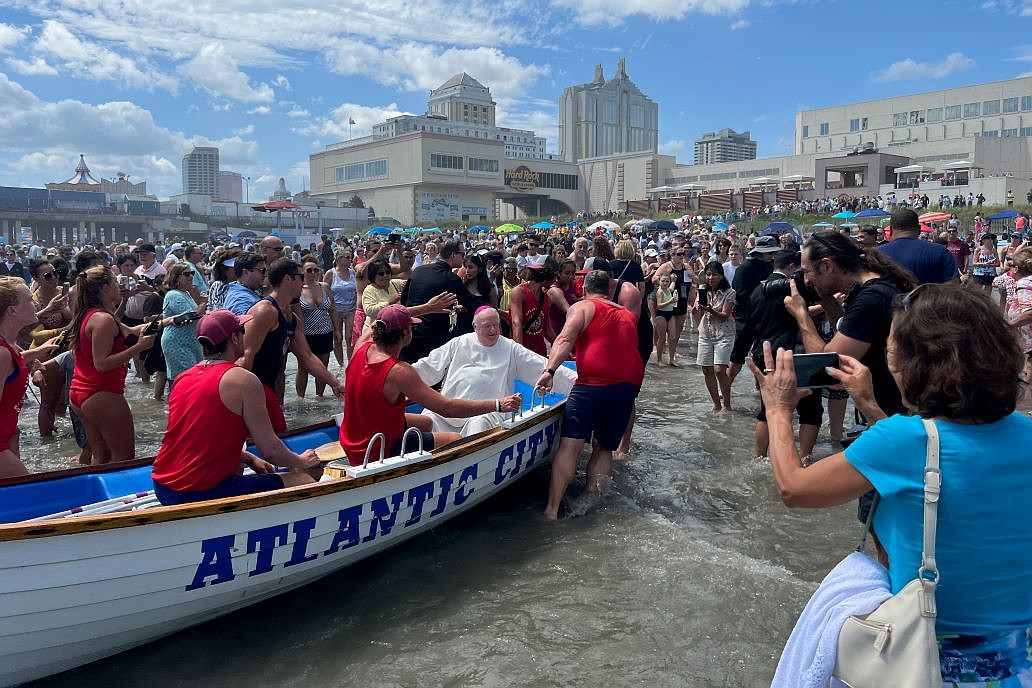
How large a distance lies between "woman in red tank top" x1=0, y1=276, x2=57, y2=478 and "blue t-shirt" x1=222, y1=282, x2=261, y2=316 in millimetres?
2077

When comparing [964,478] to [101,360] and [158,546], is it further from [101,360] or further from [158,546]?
[101,360]

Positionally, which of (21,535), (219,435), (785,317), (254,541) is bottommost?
(254,541)

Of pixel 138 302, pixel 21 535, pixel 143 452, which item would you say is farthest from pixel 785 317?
pixel 138 302

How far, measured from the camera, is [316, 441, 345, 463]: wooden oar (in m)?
5.55

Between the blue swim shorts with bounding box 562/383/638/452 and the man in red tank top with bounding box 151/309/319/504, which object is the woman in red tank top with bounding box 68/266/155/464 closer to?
the man in red tank top with bounding box 151/309/319/504

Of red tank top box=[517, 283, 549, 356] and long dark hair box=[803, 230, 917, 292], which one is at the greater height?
long dark hair box=[803, 230, 917, 292]

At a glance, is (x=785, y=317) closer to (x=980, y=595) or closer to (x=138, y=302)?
(x=980, y=595)

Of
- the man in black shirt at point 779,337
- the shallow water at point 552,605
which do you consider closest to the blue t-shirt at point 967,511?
the shallow water at point 552,605

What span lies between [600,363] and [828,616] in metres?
4.17

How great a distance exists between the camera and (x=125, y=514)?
3627 mm

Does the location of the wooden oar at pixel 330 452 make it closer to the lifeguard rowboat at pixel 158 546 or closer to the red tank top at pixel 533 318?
the lifeguard rowboat at pixel 158 546

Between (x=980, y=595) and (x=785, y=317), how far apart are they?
16.8 feet

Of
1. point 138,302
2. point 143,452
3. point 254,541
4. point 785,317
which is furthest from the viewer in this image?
point 138,302

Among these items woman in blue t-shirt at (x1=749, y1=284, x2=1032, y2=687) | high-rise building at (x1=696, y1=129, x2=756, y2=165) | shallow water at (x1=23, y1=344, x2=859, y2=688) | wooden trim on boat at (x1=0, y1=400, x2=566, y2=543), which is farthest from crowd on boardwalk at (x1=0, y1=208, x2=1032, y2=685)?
high-rise building at (x1=696, y1=129, x2=756, y2=165)
